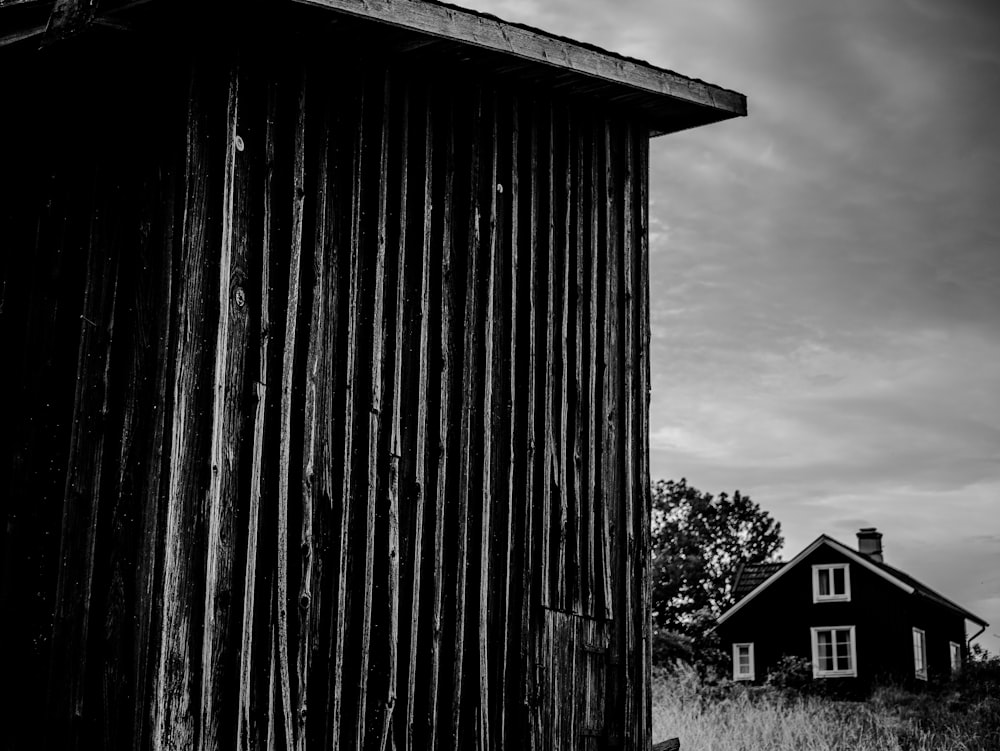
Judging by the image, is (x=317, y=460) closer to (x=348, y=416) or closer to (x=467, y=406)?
(x=348, y=416)

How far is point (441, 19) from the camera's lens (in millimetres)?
5840

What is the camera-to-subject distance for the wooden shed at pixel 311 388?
17.0ft

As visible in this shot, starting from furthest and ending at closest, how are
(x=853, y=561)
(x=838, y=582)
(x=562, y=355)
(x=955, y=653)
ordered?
(x=955, y=653), (x=838, y=582), (x=853, y=561), (x=562, y=355)

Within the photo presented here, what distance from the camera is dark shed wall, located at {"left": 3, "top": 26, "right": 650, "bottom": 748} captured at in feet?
16.9

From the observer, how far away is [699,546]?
65.8 meters

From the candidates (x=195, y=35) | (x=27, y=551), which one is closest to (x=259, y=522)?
(x=27, y=551)

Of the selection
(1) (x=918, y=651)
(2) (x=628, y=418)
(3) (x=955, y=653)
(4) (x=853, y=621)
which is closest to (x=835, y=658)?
(4) (x=853, y=621)

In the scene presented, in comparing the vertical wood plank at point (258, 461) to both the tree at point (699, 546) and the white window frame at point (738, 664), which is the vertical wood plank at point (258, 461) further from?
the tree at point (699, 546)

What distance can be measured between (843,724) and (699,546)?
153 ft

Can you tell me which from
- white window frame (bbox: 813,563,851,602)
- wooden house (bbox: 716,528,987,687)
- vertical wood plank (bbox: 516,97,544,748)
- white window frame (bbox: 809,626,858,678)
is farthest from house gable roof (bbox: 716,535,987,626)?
vertical wood plank (bbox: 516,97,544,748)

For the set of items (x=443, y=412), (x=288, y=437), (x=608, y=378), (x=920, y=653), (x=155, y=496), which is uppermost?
(x=608, y=378)

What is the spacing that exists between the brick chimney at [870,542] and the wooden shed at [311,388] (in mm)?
35997

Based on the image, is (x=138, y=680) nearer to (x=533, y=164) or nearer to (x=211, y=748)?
(x=211, y=748)

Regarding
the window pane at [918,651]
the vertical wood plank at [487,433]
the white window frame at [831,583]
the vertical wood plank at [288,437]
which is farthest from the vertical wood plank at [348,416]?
the white window frame at [831,583]
